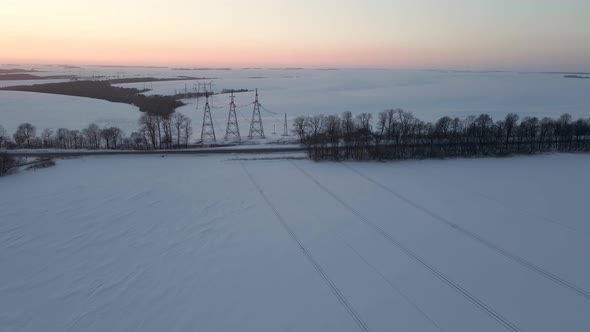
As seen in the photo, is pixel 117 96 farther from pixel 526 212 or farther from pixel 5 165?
pixel 526 212

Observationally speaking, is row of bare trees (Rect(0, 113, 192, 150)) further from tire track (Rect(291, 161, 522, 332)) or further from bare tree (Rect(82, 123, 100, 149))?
tire track (Rect(291, 161, 522, 332))

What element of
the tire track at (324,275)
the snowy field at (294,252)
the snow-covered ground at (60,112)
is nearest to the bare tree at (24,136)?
the snow-covered ground at (60,112)

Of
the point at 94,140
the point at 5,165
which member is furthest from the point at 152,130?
the point at 5,165

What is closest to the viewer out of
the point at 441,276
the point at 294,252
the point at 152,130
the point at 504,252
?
the point at 441,276

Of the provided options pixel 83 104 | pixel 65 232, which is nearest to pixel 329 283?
pixel 65 232

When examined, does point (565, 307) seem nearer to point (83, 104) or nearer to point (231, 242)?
point (231, 242)

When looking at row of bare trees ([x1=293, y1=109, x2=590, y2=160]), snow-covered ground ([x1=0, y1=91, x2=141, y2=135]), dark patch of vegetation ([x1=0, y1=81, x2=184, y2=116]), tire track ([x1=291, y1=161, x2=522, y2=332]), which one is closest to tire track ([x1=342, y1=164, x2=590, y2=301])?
tire track ([x1=291, y1=161, x2=522, y2=332])
